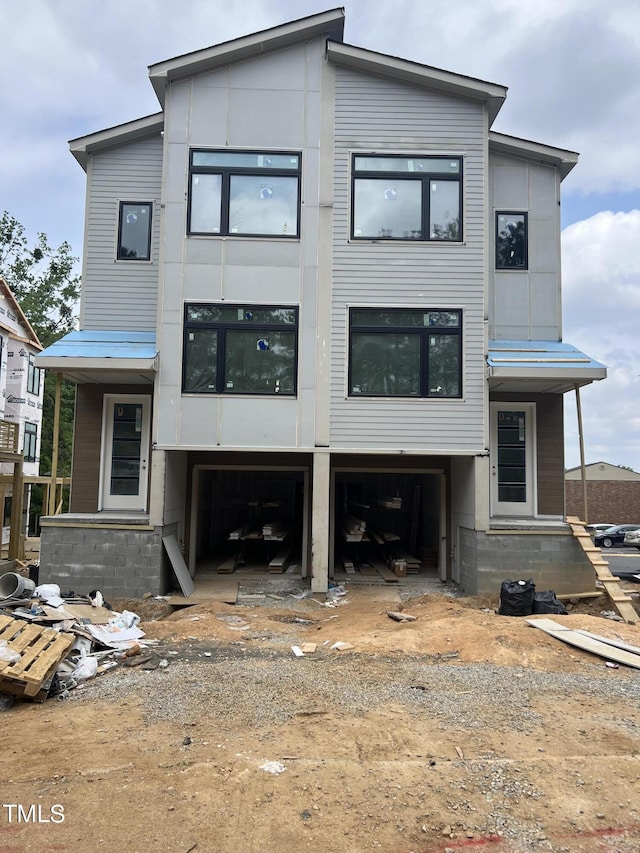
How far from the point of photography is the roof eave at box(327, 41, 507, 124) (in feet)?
35.6

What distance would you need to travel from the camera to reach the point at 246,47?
10820 millimetres

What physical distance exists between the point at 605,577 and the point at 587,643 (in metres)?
3.01

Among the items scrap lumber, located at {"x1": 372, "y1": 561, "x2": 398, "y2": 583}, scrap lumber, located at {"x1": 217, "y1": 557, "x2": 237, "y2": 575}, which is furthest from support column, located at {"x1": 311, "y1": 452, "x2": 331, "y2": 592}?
scrap lumber, located at {"x1": 217, "y1": 557, "x2": 237, "y2": 575}

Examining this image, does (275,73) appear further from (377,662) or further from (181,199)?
(377,662)

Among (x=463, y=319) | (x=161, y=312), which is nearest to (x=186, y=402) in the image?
(x=161, y=312)

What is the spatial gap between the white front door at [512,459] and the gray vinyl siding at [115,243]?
23.9 feet

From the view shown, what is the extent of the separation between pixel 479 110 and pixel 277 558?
32.7ft

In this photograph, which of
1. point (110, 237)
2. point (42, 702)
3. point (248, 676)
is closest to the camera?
point (42, 702)

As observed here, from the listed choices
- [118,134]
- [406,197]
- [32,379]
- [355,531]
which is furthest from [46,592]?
[32,379]

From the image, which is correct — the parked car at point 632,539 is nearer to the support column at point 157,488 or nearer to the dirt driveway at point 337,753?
the dirt driveway at point 337,753

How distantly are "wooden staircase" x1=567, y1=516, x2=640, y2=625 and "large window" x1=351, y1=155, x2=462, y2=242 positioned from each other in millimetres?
5761

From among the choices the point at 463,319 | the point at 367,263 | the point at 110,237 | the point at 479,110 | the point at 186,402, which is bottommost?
the point at 186,402

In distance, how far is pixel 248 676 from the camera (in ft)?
20.7

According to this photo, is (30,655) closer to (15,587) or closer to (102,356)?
(15,587)
